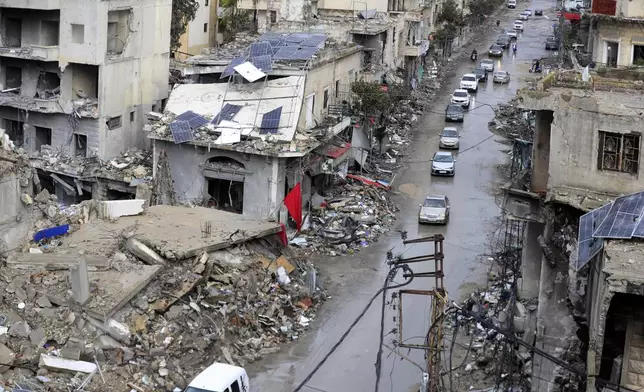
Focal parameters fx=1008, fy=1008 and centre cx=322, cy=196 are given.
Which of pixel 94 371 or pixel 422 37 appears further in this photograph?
pixel 422 37

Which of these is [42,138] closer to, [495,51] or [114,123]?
[114,123]

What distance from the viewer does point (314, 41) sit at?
43.6 metres

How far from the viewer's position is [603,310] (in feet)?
58.7

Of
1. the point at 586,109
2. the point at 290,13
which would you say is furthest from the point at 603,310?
the point at 290,13

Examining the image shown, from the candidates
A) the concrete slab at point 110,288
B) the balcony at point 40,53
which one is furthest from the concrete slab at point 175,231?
the balcony at point 40,53

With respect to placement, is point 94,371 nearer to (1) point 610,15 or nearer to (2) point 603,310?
(2) point 603,310

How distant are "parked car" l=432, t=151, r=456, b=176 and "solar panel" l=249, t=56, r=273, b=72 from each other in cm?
1256

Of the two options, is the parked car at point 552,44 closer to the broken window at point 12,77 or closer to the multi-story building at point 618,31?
the multi-story building at point 618,31

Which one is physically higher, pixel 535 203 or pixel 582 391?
pixel 535 203

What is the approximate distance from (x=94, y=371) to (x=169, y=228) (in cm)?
836

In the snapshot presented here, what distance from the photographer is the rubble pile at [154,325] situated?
82.6ft

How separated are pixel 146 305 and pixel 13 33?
22038 mm

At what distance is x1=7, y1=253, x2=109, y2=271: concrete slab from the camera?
2867 centimetres

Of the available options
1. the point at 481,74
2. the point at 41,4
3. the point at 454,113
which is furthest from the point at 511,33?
the point at 41,4
